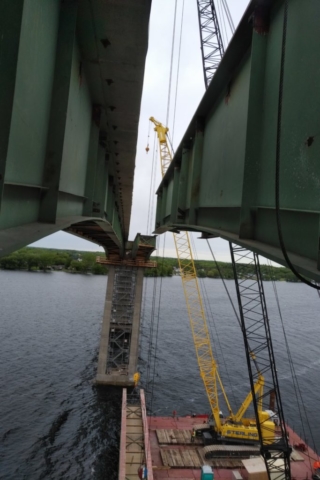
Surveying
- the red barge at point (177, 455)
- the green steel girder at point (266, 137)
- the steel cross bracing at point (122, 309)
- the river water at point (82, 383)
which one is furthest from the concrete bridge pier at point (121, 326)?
the green steel girder at point (266, 137)

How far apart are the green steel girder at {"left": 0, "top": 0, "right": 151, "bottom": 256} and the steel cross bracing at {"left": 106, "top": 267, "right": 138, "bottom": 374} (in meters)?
29.2

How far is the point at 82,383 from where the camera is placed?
33.0 m

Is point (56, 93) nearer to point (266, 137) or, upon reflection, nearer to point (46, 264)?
point (266, 137)

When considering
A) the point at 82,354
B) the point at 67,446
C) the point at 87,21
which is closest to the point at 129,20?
the point at 87,21

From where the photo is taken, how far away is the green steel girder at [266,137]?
3.67m

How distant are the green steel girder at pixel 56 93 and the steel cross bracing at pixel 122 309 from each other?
29.2 meters

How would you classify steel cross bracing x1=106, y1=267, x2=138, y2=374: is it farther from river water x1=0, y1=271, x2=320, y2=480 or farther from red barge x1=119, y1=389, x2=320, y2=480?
red barge x1=119, y1=389, x2=320, y2=480

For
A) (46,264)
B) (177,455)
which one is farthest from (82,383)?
(46,264)

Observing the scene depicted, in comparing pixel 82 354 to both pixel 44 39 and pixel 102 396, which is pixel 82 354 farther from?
pixel 44 39

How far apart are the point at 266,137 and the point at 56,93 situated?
9.18 feet

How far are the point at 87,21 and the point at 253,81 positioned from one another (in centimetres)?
260

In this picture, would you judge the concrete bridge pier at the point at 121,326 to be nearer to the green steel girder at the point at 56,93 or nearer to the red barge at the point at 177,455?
the red barge at the point at 177,455

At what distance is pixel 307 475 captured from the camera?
2069 cm

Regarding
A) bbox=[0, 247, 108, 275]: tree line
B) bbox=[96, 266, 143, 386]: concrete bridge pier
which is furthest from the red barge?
bbox=[0, 247, 108, 275]: tree line
